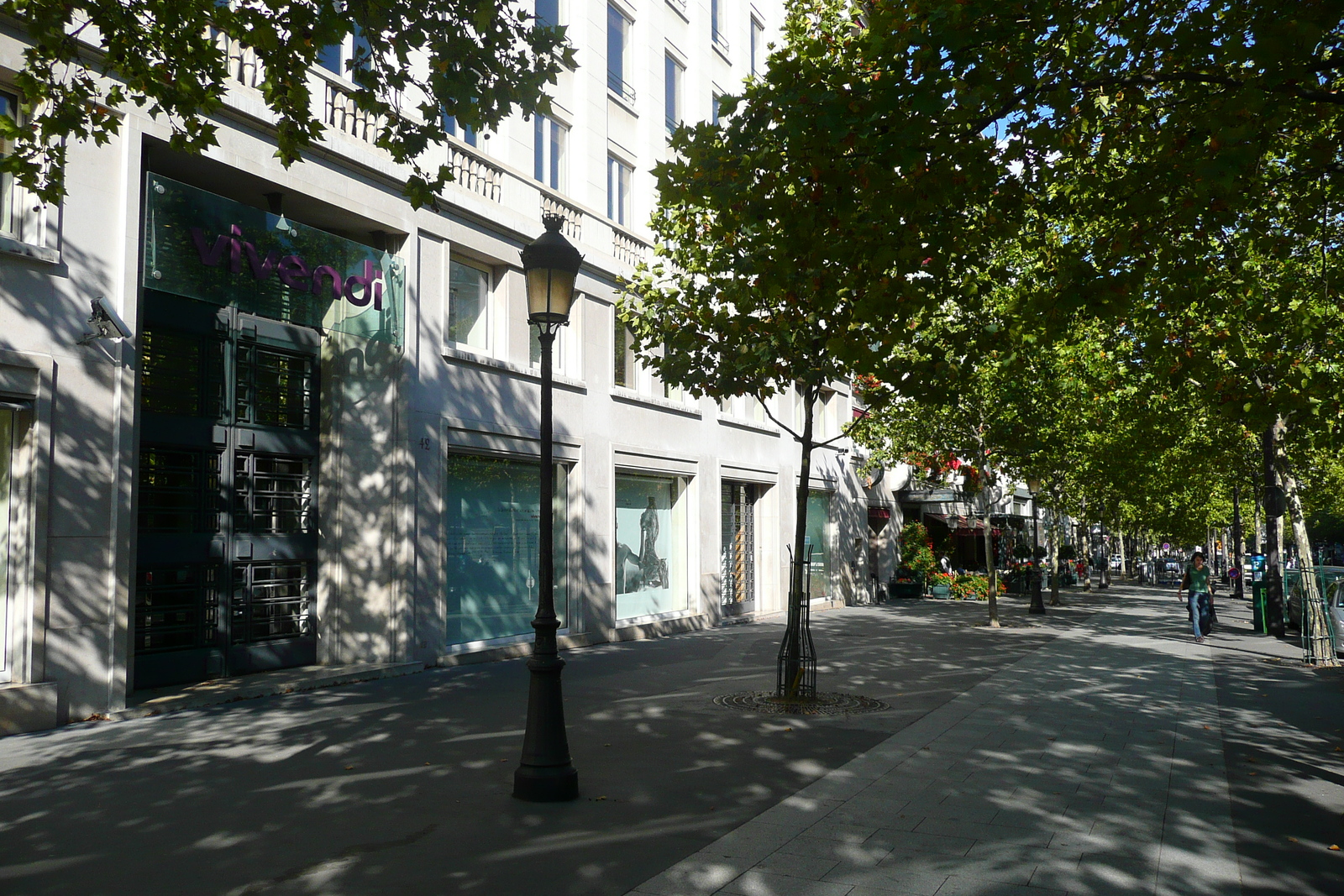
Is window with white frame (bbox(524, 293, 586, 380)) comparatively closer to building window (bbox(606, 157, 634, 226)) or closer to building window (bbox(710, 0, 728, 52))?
building window (bbox(606, 157, 634, 226))

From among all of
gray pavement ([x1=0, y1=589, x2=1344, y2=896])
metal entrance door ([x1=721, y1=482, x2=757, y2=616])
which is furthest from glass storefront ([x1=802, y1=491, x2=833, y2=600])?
gray pavement ([x1=0, y1=589, x2=1344, y2=896])

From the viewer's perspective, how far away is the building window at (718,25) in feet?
79.3

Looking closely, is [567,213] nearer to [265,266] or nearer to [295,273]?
[295,273]

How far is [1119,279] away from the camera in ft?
23.7

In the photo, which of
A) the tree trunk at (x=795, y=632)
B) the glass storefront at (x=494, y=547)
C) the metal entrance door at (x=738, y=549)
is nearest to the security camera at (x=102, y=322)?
the glass storefront at (x=494, y=547)

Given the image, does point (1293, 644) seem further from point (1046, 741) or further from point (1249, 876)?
point (1249, 876)

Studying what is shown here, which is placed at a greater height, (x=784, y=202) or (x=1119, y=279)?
(x=784, y=202)

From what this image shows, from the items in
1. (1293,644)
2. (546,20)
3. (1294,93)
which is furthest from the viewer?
(1293,644)

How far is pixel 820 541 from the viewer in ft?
94.3

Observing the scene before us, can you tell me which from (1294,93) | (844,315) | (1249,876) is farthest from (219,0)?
(1249,876)

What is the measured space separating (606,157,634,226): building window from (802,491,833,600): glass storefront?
11116 millimetres

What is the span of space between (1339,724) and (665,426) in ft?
41.7

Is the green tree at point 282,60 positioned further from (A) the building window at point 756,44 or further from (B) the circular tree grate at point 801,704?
(A) the building window at point 756,44

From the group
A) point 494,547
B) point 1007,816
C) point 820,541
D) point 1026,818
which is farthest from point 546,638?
point 820,541
